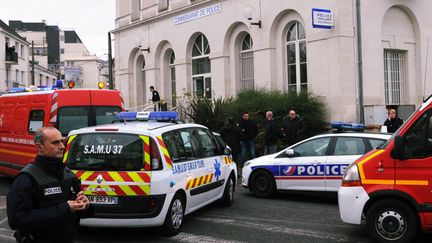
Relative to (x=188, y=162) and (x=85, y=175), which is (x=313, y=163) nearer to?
(x=188, y=162)

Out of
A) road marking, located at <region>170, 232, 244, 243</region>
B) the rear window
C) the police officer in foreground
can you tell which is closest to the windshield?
the rear window

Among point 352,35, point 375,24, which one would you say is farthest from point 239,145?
point 375,24

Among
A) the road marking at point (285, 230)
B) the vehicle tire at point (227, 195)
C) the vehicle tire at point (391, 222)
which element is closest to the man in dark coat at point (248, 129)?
the vehicle tire at point (227, 195)

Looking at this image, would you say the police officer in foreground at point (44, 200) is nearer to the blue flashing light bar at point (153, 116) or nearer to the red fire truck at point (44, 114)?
the blue flashing light bar at point (153, 116)

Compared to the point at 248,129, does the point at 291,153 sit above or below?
below

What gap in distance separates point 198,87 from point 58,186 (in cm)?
2039

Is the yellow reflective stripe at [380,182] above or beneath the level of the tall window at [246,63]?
beneath

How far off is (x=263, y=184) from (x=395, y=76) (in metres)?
10.2

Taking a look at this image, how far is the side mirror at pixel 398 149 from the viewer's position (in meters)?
6.14

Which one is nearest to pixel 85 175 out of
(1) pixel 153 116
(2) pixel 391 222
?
(1) pixel 153 116

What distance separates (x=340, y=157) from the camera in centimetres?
930

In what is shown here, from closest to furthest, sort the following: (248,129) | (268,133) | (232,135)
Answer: (232,135), (268,133), (248,129)

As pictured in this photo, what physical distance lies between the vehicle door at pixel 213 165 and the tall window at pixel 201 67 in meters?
13.7

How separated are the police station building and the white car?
6595 mm
